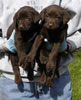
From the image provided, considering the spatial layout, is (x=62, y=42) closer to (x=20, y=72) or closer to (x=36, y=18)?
(x=36, y=18)

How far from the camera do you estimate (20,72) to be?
3.11 meters

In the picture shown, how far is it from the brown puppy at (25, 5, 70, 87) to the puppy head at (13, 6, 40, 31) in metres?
0.06

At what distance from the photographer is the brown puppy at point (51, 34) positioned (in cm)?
279

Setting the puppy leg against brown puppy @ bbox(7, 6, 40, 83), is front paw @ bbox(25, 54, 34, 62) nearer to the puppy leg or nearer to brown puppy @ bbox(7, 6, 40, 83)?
brown puppy @ bbox(7, 6, 40, 83)

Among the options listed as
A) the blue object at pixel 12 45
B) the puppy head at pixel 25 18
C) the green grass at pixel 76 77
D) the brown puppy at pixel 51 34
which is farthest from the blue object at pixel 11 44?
the green grass at pixel 76 77

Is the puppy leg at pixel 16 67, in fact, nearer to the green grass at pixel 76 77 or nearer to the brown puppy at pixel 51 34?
the brown puppy at pixel 51 34

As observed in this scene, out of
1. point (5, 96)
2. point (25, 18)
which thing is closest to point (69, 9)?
point (25, 18)

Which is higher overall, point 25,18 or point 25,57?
point 25,18

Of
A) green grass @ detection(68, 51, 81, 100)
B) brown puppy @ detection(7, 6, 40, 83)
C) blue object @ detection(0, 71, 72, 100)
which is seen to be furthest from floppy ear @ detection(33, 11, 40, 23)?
green grass @ detection(68, 51, 81, 100)

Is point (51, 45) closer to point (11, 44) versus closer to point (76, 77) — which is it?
point (11, 44)

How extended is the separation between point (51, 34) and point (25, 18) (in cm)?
21

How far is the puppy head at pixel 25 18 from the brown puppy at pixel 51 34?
60 millimetres

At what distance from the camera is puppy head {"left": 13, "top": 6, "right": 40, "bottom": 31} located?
279 cm

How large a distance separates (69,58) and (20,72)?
0.40m
